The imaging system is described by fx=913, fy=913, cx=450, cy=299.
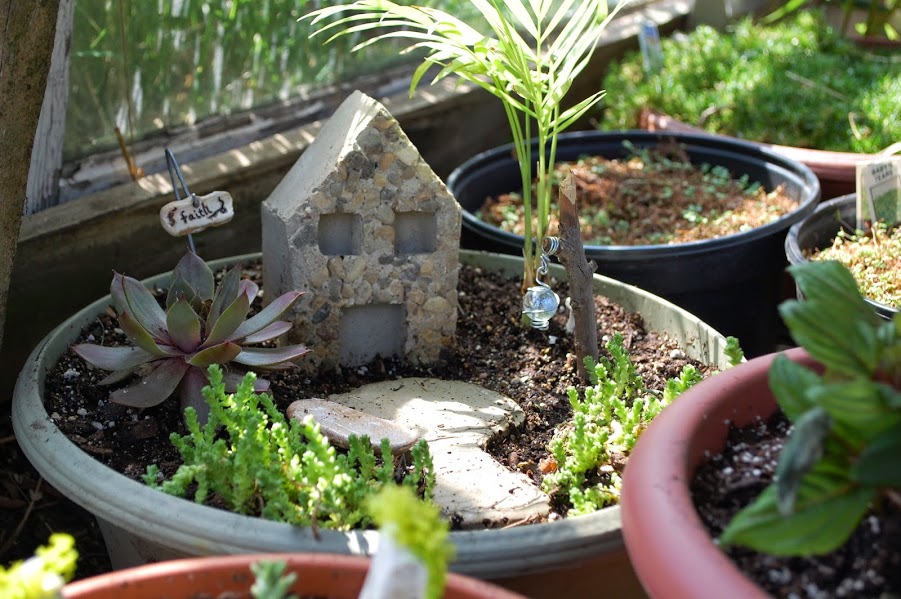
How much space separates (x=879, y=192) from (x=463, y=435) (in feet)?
4.65

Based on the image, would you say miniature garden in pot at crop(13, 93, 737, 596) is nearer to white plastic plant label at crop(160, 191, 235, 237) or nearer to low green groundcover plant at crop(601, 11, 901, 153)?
white plastic plant label at crop(160, 191, 235, 237)

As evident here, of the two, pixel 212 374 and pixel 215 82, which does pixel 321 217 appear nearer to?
pixel 212 374

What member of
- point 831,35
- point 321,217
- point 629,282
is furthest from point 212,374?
point 831,35

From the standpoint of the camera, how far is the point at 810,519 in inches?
39.6

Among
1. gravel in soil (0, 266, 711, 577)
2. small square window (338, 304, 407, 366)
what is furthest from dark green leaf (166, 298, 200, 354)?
small square window (338, 304, 407, 366)

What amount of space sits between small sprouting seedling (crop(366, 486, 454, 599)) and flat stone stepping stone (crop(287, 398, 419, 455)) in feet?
2.45

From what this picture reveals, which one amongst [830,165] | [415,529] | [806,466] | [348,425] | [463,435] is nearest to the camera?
[415,529]

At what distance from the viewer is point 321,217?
6.47ft

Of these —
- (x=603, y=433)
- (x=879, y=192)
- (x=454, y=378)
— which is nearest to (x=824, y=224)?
(x=879, y=192)

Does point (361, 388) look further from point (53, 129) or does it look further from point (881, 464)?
point (881, 464)

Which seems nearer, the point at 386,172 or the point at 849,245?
the point at 386,172

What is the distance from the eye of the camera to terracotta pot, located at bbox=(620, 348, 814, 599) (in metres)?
1.03

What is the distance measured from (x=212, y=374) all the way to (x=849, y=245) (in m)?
1.76

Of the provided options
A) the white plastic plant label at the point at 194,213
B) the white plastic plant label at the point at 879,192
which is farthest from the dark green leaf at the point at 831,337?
the white plastic plant label at the point at 879,192
